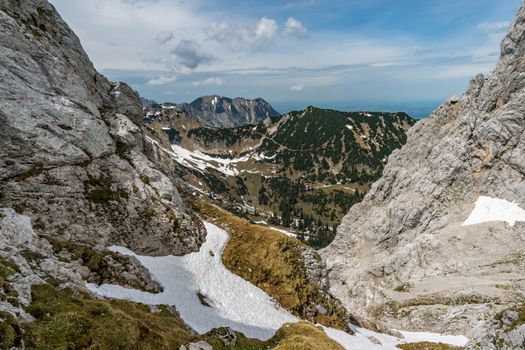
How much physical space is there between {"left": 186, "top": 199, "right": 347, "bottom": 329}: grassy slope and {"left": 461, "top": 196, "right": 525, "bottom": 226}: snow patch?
5917cm

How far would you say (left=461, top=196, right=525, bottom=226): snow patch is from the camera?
3369 inches

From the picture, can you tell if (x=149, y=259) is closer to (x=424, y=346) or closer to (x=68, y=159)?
(x=68, y=159)

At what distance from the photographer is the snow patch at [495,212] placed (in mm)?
85562

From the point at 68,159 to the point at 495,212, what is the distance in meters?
96.2

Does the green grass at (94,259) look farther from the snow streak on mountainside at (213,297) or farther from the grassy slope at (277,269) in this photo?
the grassy slope at (277,269)

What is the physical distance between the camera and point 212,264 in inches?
1849

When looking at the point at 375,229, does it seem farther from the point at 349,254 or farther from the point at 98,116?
the point at 98,116

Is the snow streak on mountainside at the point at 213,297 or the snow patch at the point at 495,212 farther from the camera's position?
the snow patch at the point at 495,212

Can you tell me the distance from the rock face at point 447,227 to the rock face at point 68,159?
37524mm

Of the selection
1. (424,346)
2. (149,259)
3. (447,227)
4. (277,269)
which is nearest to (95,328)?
(149,259)

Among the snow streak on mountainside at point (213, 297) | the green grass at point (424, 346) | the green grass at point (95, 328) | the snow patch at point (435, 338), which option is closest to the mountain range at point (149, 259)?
the green grass at point (95, 328)

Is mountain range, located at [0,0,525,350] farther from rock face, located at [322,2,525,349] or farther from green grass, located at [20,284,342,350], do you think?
rock face, located at [322,2,525,349]

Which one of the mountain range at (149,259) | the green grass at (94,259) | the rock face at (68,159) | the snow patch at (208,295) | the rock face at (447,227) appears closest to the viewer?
the mountain range at (149,259)

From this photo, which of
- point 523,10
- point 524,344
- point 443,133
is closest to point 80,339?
point 524,344
